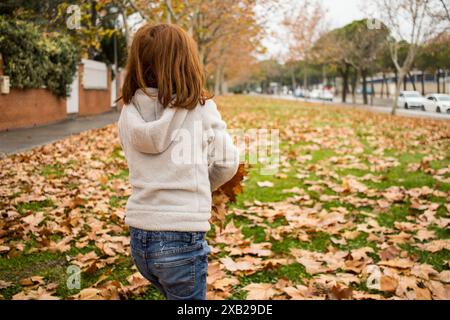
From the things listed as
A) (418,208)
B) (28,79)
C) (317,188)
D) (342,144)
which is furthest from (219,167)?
(28,79)

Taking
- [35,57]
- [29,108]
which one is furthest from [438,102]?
[35,57]

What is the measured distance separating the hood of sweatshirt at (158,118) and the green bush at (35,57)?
11090mm

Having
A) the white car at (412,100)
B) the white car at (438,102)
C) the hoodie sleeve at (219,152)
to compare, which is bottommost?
the hoodie sleeve at (219,152)

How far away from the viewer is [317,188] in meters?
Result: 5.90

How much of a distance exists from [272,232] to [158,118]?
2.52m

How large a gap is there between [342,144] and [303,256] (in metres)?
6.94

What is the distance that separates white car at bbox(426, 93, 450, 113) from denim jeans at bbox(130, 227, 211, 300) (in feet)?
29.1

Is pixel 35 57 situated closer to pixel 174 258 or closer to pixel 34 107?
pixel 34 107

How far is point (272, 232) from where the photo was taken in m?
4.18

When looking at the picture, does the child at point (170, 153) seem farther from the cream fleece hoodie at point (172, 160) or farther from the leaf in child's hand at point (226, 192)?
the leaf in child's hand at point (226, 192)

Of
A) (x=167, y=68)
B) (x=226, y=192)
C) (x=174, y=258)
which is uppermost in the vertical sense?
(x=167, y=68)

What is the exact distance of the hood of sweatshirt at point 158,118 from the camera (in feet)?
5.94

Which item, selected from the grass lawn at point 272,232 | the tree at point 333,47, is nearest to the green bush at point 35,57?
the grass lawn at point 272,232
